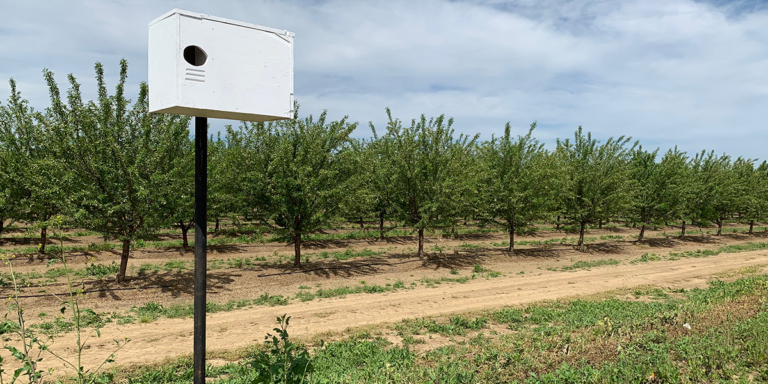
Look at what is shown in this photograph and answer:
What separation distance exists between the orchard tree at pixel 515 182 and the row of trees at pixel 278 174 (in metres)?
0.06

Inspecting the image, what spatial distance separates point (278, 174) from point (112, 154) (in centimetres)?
485

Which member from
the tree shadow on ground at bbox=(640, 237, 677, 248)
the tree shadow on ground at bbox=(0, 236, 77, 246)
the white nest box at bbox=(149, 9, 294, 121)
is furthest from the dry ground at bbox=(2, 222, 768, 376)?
the tree shadow on ground at bbox=(640, 237, 677, 248)

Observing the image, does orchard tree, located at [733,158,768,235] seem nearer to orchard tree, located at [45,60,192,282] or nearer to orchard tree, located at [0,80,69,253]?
orchard tree, located at [45,60,192,282]

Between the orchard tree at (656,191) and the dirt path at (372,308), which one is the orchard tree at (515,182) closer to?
the dirt path at (372,308)

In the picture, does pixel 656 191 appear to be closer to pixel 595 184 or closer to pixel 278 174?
pixel 595 184

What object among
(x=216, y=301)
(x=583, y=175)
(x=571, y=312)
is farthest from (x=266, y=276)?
(x=583, y=175)

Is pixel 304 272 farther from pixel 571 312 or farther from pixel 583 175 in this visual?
pixel 583 175

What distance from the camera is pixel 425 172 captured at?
744 inches

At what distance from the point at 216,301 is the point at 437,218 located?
1000 centimetres

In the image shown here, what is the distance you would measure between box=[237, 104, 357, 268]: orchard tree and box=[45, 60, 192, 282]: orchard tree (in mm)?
3057

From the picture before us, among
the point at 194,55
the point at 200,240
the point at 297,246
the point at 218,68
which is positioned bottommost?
the point at 297,246

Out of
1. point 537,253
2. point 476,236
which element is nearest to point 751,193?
point 476,236

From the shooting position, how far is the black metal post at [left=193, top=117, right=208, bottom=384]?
3.90 metres

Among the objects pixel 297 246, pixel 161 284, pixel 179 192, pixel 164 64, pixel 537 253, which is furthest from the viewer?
pixel 537 253
